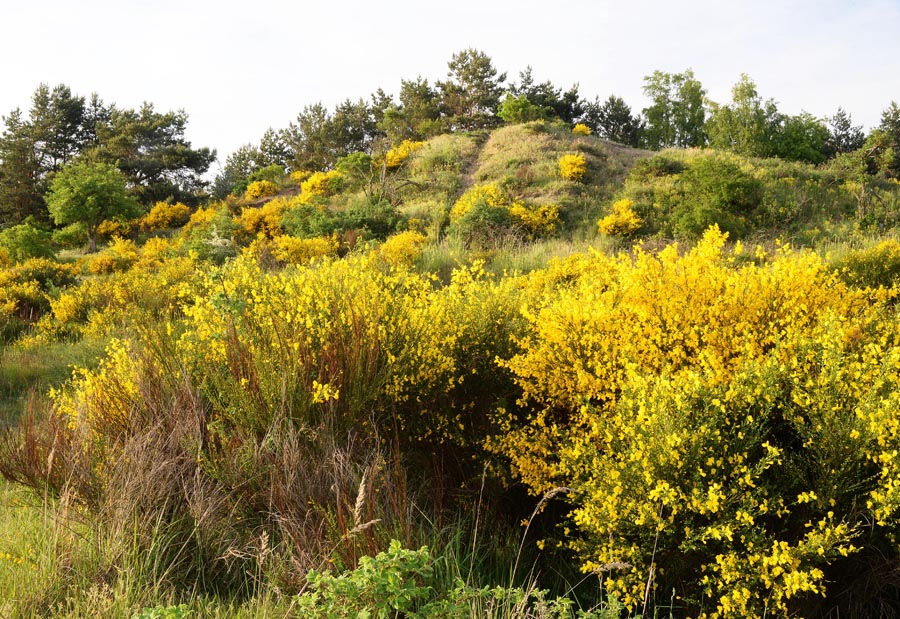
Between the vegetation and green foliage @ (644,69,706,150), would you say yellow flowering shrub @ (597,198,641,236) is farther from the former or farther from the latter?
green foliage @ (644,69,706,150)

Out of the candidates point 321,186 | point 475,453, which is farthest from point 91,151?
point 475,453

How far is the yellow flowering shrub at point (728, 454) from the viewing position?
96.4 inches

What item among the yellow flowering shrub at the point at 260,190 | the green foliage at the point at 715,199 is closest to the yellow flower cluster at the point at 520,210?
the green foliage at the point at 715,199

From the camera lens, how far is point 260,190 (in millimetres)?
25625

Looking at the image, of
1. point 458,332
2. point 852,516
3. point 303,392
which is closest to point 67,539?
point 303,392

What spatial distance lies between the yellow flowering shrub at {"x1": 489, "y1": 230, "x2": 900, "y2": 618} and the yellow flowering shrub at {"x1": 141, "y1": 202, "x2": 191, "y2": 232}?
83.7 feet

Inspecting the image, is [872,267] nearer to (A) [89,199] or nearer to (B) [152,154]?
(A) [89,199]

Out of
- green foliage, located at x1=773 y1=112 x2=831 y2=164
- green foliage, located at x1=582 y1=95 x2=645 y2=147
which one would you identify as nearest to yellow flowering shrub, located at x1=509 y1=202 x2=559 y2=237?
green foliage, located at x1=773 y1=112 x2=831 y2=164

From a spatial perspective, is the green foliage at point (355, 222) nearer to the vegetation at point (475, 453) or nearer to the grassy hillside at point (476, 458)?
the vegetation at point (475, 453)

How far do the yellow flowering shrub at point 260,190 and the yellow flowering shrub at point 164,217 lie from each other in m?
3.23

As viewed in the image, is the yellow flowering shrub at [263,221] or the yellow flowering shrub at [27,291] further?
the yellow flowering shrub at [263,221]

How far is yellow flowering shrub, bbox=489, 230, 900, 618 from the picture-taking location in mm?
2449

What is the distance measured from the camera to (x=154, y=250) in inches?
697

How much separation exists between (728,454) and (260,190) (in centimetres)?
2563
